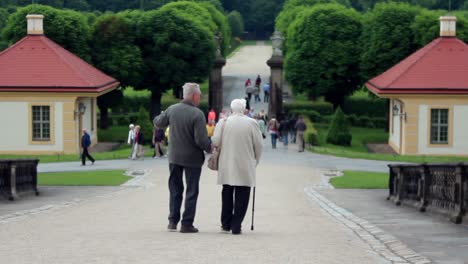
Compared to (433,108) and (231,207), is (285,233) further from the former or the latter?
(433,108)

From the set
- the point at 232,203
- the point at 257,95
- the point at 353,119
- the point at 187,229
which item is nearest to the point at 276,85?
the point at 353,119

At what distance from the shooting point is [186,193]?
15.3 meters

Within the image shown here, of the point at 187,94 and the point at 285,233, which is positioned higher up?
the point at 187,94

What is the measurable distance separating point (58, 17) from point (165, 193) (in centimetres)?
3395

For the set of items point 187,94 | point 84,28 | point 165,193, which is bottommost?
point 165,193

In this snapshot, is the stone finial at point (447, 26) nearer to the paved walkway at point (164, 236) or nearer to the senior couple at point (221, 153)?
the paved walkway at point (164, 236)

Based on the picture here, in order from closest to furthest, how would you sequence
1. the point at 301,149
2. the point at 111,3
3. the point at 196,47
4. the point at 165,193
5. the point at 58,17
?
the point at 165,193, the point at 301,149, the point at 58,17, the point at 196,47, the point at 111,3

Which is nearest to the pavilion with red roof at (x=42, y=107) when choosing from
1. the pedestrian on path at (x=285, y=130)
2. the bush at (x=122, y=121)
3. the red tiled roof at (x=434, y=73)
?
the pedestrian on path at (x=285, y=130)

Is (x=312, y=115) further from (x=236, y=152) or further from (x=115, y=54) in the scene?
(x=236, y=152)

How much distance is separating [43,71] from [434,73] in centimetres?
1740

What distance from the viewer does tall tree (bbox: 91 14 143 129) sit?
196ft

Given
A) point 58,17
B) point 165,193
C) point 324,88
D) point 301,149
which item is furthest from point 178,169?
point 324,88

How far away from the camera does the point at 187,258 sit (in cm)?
1219

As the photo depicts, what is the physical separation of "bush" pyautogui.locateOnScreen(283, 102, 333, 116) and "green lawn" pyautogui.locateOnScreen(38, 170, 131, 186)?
1306 inches
